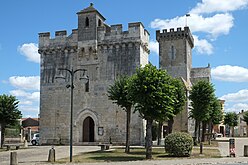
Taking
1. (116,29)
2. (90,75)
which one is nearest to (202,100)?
(116,29)

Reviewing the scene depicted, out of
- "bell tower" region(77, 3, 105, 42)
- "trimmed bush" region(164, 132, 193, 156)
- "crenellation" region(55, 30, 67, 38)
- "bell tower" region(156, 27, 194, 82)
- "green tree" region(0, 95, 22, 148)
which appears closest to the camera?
"trimmed bush" region(164, 132, 193, 156)

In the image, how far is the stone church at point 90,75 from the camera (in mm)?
32875

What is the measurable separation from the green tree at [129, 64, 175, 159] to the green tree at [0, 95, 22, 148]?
13.0m

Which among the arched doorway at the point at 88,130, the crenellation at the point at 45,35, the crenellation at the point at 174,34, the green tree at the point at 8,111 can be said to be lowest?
the arched doorway at the point at 88,130

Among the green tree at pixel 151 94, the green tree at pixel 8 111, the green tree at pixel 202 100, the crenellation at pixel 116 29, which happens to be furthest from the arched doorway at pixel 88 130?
the green tree at pixel 151 94

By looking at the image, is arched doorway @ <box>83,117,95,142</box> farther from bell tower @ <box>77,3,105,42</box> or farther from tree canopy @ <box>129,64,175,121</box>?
tree canopy @ <box>129,64,175,121</box>

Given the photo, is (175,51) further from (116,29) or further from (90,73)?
(90,73)

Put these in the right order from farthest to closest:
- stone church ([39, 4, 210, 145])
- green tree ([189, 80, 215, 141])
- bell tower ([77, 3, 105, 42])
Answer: bell tower ([77, 3, 105, 42])
stone church ([39, 4, 210, 145])
green tree ([189, 80, 215, 141])

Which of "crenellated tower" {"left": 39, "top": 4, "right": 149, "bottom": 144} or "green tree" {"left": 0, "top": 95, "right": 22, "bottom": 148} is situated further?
"crenellated tower" {"left": 39, "top": 4, "right": 149, "bottom": 144}

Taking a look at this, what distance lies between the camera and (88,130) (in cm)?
3472

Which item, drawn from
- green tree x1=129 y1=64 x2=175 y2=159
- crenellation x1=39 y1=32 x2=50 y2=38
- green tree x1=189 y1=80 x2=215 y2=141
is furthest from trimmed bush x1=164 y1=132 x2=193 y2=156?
crenellation x1=39 y1=32 x2=50 y2=38

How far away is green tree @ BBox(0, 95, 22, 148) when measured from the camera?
28.5 meters

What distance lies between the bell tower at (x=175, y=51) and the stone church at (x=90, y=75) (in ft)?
63.9

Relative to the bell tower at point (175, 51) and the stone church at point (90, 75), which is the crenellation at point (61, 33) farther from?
the bell tower at point (175, 51)
